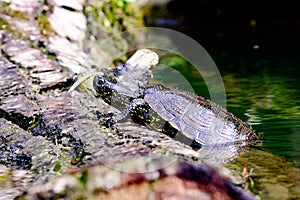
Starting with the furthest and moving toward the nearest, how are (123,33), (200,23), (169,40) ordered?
1. (200,23)
2. (169,40)
3. (123,33)

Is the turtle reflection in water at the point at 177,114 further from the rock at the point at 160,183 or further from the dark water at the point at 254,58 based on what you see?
the rock at the point at 160,183

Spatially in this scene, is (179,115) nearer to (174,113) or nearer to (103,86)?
(174,113)

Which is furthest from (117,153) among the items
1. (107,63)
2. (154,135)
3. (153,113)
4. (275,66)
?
(275,66)

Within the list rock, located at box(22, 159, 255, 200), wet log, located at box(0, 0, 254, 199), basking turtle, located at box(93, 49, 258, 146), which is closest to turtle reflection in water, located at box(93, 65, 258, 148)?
basking turtle, located at box(93, 49, 258, 146)

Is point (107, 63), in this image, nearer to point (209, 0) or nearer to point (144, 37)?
point (144, 37)

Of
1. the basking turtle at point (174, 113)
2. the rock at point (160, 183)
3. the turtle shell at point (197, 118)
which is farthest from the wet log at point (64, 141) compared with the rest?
the turtle shell at point (197, 118)

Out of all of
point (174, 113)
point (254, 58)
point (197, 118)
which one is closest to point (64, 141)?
point (174, 113)

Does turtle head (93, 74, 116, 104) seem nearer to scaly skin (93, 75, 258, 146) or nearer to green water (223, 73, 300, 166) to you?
scaly skin (93, 75, 258, 146)
